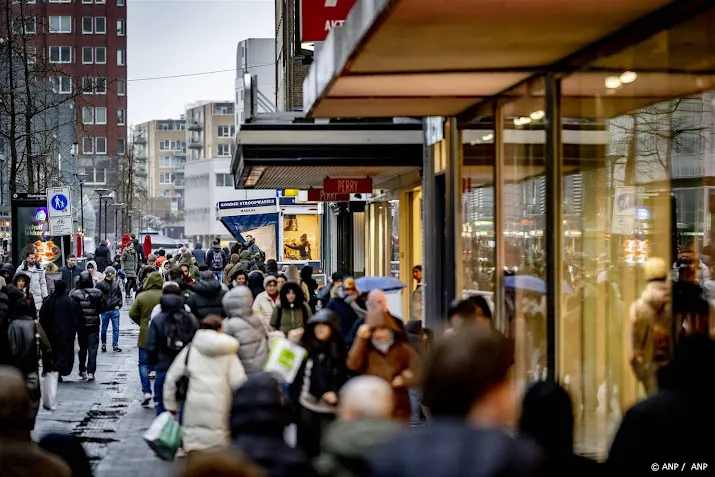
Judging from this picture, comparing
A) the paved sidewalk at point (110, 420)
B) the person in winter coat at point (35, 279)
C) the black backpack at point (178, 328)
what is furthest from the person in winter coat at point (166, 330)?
the person in winter coat at point (35, 279)

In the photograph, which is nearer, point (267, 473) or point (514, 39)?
point (267, 473)

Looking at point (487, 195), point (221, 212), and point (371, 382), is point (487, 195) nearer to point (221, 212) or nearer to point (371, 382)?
point (371, 382)

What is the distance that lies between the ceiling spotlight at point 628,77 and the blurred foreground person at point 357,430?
4.98 metres

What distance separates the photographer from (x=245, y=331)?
12359mm

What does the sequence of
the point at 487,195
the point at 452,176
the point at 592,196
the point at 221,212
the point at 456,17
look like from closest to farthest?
1. the point at 456,17
2. the point at 592,196
3. the point at 487,195
4. the point at 452,176
5. the point at 221,212

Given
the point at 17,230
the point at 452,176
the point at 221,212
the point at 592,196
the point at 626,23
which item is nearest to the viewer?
the point at 626,23

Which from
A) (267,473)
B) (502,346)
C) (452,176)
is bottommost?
(267,473)

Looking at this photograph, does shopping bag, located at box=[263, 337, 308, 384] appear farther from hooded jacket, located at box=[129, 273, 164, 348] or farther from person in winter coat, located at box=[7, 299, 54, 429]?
hooded jacket, located at box=[129, 273, 164, 348]

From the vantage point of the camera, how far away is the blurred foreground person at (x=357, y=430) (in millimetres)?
5496

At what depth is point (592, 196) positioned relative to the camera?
12164 millimetres

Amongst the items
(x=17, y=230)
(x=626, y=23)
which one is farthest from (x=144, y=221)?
(x=626, y=23)

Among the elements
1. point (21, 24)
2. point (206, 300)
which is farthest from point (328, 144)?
point (21, 24)

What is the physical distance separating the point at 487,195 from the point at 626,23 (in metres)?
5.11

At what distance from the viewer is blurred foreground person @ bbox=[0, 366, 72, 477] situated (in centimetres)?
517
